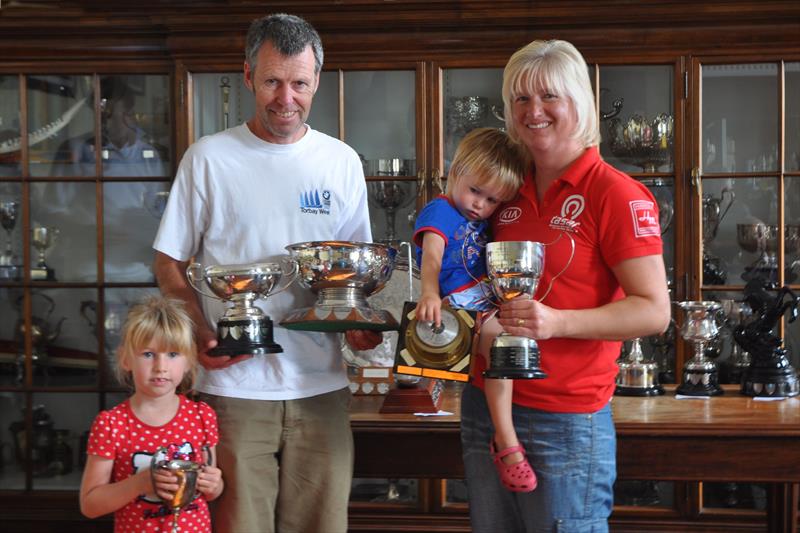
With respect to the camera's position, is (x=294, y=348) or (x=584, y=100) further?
(x=294, y=348)

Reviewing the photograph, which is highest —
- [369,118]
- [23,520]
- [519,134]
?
[369,118]

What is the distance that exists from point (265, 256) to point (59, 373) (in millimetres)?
1981

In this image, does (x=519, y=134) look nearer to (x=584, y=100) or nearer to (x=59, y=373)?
(x=584, y=100)

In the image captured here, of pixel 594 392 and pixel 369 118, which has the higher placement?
pixel 369 118

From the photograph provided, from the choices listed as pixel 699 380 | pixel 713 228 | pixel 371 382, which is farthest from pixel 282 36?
pixel 713 228

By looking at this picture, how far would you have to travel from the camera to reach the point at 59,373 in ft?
11.8

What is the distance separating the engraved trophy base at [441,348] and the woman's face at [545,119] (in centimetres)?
33

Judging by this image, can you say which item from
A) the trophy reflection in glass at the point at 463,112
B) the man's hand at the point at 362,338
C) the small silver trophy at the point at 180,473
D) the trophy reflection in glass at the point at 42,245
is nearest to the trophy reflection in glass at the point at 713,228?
the trophy reflection in glass at the point at 463,112

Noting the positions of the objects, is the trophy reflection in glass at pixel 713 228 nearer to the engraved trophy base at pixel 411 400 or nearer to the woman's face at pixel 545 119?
the engraved trophy base at pixel 411 400

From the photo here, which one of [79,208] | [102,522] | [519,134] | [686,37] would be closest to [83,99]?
[79,208]

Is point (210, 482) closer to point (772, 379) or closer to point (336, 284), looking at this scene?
point (336, 284)

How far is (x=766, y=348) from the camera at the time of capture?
111 inches

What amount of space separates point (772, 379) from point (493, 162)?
146 centimetres

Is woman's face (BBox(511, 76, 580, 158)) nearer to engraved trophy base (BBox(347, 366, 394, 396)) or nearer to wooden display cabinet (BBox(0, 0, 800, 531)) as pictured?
engraved trophy base (BBox(347, 366, 394, 396))
